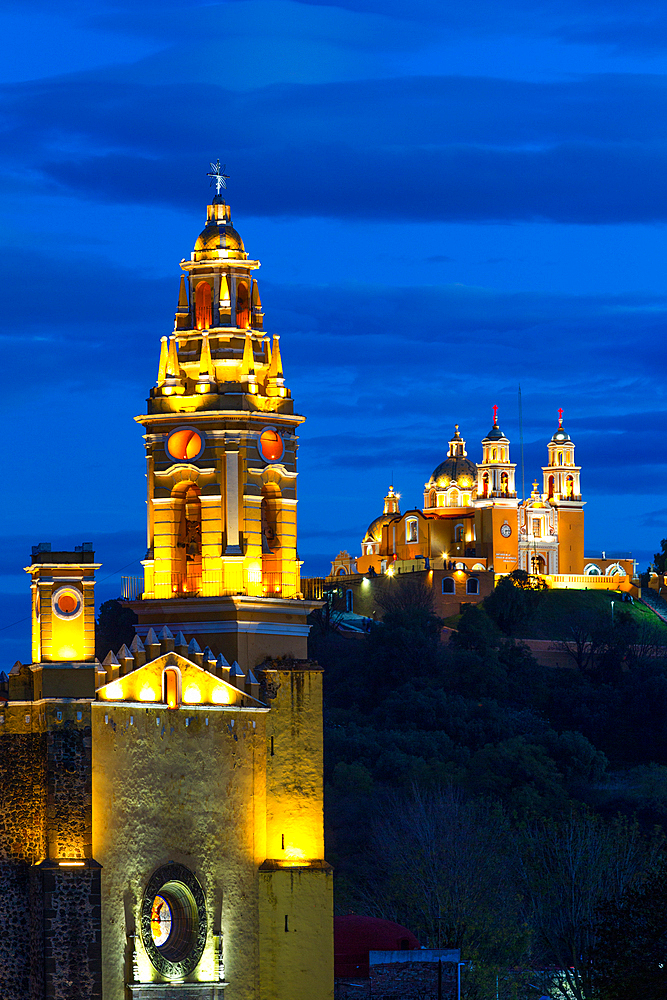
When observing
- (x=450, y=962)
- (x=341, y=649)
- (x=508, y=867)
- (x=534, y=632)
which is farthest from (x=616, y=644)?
(x=450, y=962)

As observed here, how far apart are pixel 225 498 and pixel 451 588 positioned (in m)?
70.1

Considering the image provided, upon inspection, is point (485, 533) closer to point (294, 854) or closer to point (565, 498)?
point (565, 498)

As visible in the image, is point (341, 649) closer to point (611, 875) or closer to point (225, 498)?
point (611, 875)

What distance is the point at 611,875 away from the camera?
55.5 meters

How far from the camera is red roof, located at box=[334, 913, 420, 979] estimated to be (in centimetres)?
4469

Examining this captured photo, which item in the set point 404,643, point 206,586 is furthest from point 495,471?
point 206,586

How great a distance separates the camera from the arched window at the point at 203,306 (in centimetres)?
4628

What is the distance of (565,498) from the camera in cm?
Answer: 12450

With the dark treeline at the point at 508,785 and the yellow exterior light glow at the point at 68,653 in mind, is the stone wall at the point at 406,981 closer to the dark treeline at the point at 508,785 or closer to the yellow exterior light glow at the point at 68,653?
the dark treeline at the point at 508,785

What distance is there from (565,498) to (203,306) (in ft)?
262

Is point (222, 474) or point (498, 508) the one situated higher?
point (498, 508)

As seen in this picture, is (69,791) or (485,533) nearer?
(69,791)

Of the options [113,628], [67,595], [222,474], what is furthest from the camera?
[113,628]

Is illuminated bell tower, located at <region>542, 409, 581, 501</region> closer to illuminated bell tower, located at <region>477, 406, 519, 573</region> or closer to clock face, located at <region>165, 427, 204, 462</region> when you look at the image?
illuminated bell tower, located at <region>477, 406, 519, 573</region>
